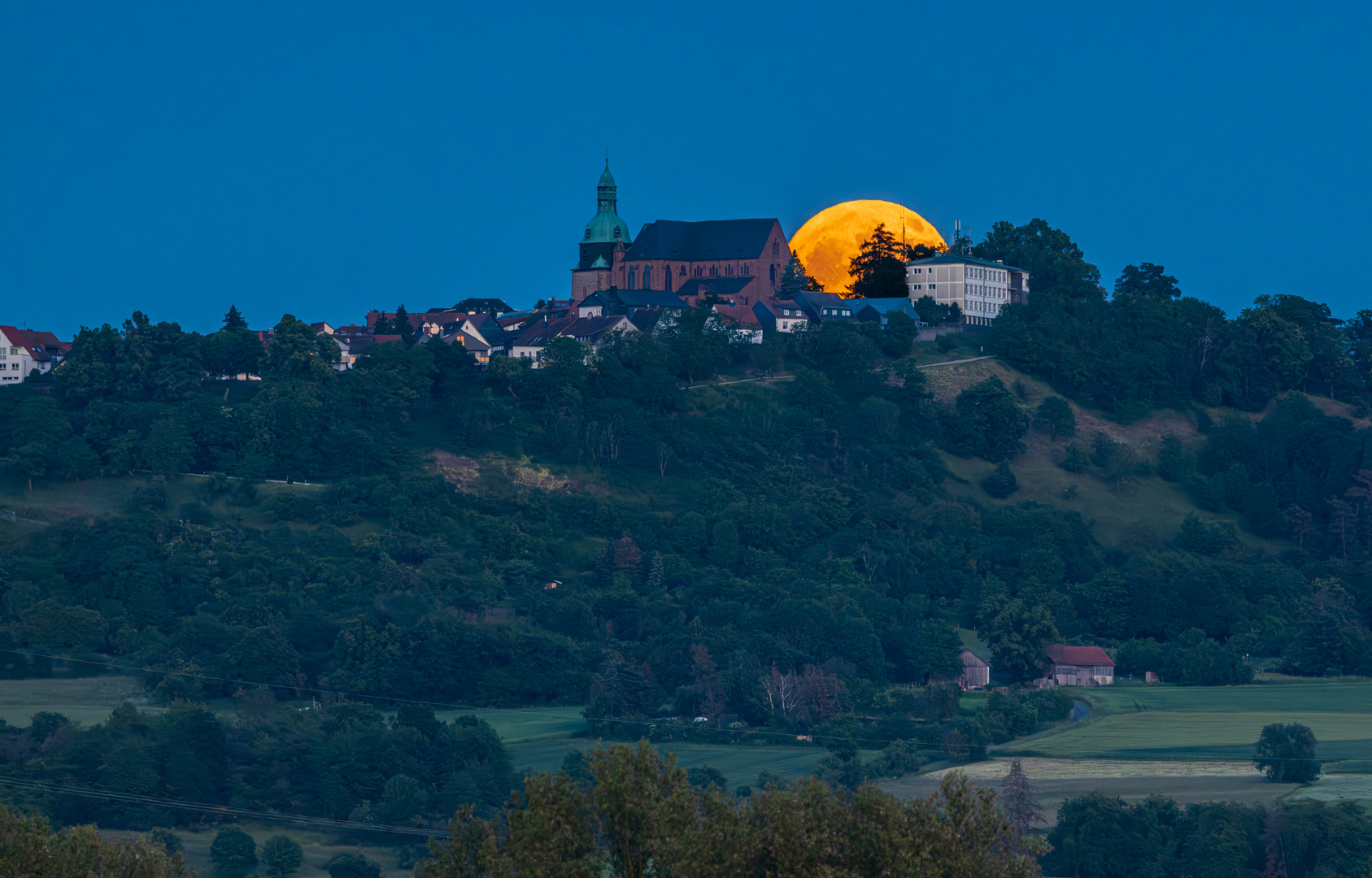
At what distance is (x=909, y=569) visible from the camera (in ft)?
258

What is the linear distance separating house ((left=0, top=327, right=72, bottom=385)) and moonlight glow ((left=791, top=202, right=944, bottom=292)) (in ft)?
151

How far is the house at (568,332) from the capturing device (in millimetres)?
95250

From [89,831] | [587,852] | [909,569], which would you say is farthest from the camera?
[909,569]

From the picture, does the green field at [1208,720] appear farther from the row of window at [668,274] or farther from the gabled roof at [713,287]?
the row of window at [668,274]

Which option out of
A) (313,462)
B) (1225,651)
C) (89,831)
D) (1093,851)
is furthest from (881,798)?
(313,462)

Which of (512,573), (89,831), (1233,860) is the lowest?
(1233,860)

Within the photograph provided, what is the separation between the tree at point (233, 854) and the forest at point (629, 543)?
15.0 feet

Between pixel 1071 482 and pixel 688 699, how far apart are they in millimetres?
36448

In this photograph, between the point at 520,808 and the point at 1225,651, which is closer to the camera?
the point at 520,808

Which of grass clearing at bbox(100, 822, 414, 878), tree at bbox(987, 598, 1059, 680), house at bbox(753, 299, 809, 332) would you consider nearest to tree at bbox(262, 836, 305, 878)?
grass clearing at bbox(100, 822, 414, 878)

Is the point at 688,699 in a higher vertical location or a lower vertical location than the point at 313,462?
lower

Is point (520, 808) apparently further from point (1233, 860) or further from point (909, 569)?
point (909, 569)

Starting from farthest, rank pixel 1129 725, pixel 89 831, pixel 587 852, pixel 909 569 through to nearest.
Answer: pixel 909 569, pixel 1129 725, pixel 89 831, pixel 587 852

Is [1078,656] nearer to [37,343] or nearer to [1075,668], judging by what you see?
[1075,668]
